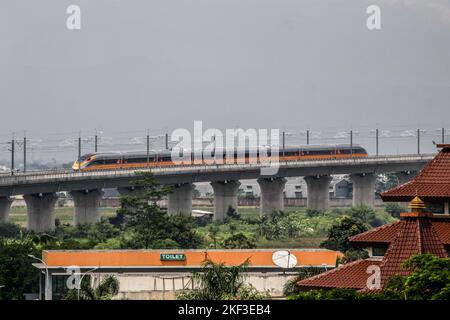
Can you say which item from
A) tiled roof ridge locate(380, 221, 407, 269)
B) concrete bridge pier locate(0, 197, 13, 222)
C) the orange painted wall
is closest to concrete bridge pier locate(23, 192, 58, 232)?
concrete bridge pier locate(0, 197, 13, 222)

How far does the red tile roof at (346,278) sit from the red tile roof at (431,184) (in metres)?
3.27

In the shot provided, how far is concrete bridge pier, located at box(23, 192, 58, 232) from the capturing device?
19488 cm

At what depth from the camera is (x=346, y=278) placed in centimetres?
5481

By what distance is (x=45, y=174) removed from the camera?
196250 millimetres

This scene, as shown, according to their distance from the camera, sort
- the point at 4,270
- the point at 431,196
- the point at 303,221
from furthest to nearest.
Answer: the point at 303,221
the point at 4,270
the point at 431,196

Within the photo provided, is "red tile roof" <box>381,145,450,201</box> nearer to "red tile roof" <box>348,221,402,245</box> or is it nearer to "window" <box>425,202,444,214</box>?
"window" <box>425,202,444,214</box>

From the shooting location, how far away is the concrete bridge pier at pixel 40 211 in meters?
195

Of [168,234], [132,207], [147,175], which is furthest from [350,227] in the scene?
[147,175]

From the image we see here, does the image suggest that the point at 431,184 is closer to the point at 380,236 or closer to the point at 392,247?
the point at 380,236

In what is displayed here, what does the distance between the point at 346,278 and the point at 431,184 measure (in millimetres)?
5086

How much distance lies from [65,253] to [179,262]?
21.8 feet

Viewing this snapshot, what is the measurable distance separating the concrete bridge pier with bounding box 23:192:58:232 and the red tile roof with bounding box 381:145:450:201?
138731mm
